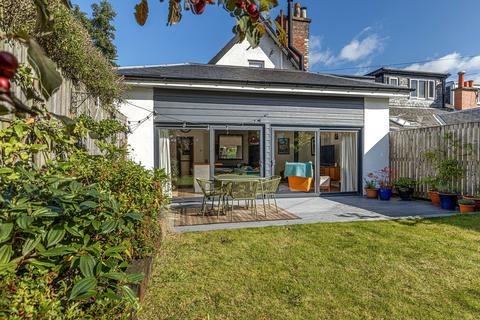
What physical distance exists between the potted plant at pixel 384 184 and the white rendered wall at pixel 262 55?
21.5 ft

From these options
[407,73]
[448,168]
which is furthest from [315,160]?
[407,73]

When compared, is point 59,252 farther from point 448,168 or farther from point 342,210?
point 448,168

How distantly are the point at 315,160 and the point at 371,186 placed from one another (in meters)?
1.76

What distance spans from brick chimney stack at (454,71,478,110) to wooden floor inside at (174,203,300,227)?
1809 centimetres

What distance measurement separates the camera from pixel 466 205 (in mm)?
5770

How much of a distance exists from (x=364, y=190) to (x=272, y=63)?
23.1 feet

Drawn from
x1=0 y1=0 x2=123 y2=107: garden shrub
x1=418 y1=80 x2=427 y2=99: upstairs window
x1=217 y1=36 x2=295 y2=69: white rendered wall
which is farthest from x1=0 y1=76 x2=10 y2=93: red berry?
x1=418 y1=80 x2=427 y2=99: upstairs window

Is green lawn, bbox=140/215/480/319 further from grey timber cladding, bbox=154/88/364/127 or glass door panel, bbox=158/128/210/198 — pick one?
grey timber cladding, bbox=154/88/364/127

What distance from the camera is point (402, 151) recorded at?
8.18 metres

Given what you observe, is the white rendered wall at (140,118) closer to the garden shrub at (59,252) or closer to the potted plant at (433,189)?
the garden shrub at (59,252)

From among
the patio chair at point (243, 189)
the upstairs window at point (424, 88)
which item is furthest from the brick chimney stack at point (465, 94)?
the patio chair at point (243, 189)

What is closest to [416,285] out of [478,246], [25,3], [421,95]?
[478,246]

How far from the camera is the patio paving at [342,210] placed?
197 inches

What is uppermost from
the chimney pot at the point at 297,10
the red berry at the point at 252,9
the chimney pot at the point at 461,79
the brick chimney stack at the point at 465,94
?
the chimney pot at the point at 297,10
